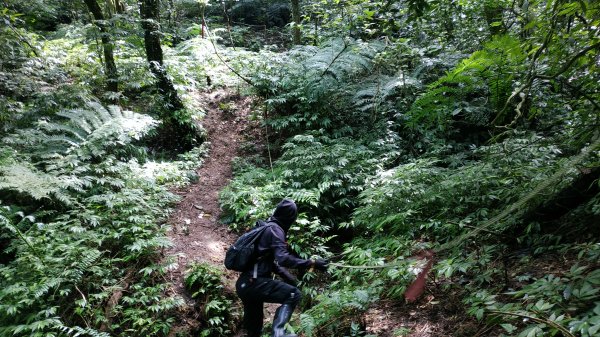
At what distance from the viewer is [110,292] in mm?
4957

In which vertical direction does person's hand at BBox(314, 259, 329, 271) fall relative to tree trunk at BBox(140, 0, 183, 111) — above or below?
below

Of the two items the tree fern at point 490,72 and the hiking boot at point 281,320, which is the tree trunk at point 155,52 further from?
the hiking boot at point 281,320

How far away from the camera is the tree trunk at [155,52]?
917cm

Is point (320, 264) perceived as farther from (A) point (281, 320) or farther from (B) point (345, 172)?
(B) point (345, 172)

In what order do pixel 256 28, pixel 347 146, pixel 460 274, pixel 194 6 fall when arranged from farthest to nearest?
pixel 256 28 < pixel 194 6 < pixel 347 146 < pixel 460 274

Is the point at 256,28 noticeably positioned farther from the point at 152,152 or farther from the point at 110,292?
the point at 110,292

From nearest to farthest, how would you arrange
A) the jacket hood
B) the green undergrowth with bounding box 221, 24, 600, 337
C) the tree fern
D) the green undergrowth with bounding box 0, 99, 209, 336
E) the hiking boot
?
the green undergrowth with bounding box 221, 24, 600, 337
the hiking boot
the tree fern
the jacket hood
the green undergrowth with bounding box 0, 99, 209, 336

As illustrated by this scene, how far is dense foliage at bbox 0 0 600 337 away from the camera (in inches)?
135

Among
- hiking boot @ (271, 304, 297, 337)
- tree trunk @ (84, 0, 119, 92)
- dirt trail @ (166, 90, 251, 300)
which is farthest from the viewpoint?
tree trunk @ (84, 0, 119, 92)

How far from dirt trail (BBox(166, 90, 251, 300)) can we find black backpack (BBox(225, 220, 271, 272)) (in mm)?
1566

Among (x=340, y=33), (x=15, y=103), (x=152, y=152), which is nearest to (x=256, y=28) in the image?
(x=340, y=33)

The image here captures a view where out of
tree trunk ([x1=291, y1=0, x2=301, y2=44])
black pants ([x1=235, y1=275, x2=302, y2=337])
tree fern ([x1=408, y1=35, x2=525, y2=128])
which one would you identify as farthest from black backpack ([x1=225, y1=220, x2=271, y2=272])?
tree trunk ([x1=291, y1=0, x2=301, y2=44])

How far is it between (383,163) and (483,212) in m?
3.33

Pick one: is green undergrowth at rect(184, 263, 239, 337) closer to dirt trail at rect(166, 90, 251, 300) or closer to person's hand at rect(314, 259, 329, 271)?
dirt trail at rect(166, 90, 251, 300)
